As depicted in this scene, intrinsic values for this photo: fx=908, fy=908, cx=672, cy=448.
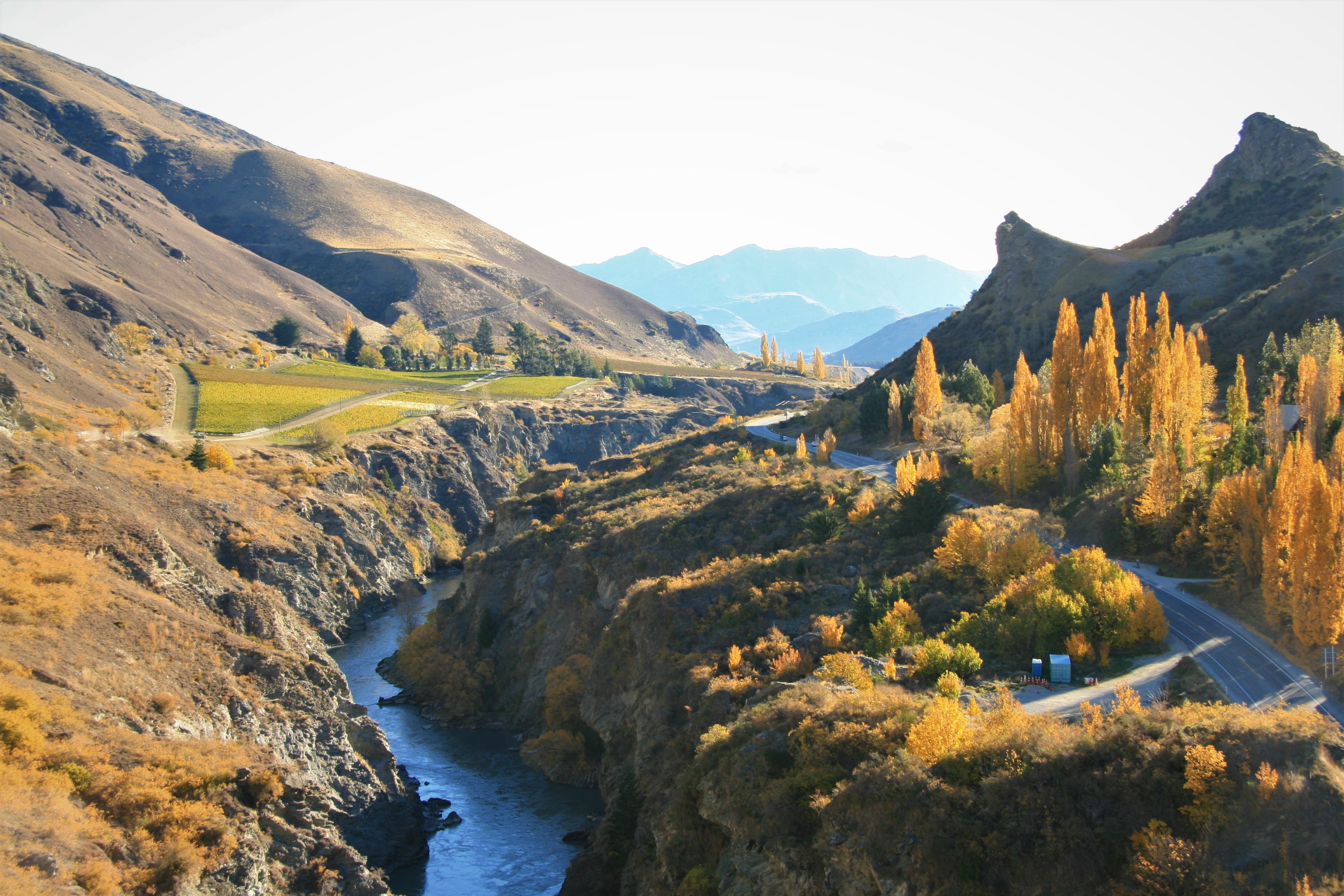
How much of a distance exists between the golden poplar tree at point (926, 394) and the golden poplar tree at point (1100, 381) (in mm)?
17715

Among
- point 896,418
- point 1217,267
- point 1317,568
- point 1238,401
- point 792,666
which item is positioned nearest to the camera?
point 1317,568

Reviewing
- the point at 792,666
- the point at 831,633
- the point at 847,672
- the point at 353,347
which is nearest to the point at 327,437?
the point at 353,347

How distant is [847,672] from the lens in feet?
97.4

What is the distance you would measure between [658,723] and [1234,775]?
23385mm

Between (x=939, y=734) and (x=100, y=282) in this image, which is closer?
(x=939, y=734)

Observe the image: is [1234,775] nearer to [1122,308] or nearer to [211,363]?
[1122,308]

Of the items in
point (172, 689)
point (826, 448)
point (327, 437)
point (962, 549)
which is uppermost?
point (826, 448)

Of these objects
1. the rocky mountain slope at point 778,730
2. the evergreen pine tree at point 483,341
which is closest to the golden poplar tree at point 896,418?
the rocky mountain slope at point 778,730

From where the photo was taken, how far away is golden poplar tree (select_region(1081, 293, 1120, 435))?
49.3 meters

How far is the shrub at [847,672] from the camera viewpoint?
1137 inches

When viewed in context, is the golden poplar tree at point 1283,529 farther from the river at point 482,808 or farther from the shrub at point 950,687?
the river at point 482,808

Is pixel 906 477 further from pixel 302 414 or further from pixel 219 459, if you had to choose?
pixel 302 414

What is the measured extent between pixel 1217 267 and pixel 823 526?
2250 inches

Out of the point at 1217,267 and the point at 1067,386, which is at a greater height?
the point at 1217,267
